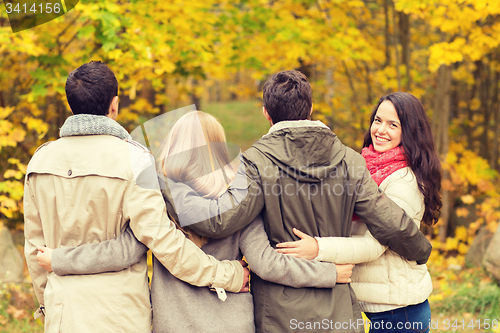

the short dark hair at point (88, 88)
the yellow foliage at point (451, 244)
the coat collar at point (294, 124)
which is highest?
the short dark hair at point (88, 88)

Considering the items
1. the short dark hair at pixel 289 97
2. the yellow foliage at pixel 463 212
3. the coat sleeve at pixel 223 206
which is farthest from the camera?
the yellow foliage at pixel 463 212

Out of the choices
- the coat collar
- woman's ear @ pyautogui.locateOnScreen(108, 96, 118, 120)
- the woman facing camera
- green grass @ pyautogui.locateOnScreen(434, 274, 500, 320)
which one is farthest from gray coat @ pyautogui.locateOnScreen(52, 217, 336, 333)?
green grass @ pyautogui.locateOnScreen(434, 274, 500, 320)

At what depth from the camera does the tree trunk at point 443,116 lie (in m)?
5.37

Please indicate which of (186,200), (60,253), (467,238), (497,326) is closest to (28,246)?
(60,253)

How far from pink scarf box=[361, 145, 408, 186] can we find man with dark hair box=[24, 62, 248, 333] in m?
0.90

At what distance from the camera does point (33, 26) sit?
4.03 metres

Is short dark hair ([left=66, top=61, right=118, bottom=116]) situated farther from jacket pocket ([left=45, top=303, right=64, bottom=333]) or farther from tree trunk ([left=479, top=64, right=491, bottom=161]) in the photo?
tree trunk ([left=479, top=64, right=491, bottom=161])

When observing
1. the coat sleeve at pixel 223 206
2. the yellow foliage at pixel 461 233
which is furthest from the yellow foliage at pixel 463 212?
the coat sleeve at pixel 223 206

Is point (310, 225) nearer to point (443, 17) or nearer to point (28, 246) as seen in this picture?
point (28, 246)

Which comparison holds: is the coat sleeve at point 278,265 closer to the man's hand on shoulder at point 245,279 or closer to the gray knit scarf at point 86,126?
the man's hand on shoulder at point 245,279

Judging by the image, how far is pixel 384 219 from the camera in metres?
1.81

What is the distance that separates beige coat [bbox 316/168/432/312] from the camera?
195 centimetres

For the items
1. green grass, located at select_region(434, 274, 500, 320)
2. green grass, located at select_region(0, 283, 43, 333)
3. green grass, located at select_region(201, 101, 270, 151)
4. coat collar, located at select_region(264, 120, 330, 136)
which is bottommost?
green grass, located at select_region(201, 101, 270, 151)

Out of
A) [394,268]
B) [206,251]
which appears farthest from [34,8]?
[394,268]
